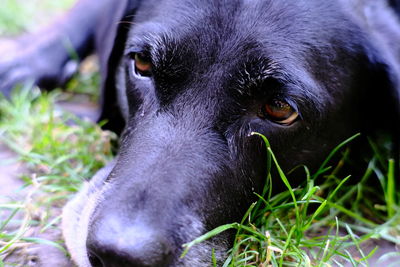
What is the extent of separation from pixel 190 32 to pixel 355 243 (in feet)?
3.64

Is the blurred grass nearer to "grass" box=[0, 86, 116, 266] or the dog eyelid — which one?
"grass" box=[0, 86, 116, 266]

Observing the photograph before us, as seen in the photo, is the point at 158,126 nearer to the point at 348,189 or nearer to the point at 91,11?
the point at 348,189

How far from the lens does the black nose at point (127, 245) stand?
169 centimetres

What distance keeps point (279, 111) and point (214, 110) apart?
270 mm

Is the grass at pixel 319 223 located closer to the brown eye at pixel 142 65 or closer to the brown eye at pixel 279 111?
the brown eye at pixel 279 111

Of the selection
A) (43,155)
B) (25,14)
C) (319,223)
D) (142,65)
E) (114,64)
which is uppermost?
(142,65)

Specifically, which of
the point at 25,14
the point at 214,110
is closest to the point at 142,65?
the point at 214,110

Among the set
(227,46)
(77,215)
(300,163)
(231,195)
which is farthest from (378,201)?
(77,215)

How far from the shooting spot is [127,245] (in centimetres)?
169

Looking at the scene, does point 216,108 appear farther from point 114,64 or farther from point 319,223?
point 114,64

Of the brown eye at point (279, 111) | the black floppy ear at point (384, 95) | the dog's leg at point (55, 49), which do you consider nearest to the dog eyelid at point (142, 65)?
the brown eye at point (279, 111)

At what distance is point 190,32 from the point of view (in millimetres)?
2180

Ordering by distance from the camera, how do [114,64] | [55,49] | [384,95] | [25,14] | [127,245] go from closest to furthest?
[127,245], [384,95], [114,64], [55,49], [25,14]

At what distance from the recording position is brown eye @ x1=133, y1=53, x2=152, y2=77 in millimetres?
2336
